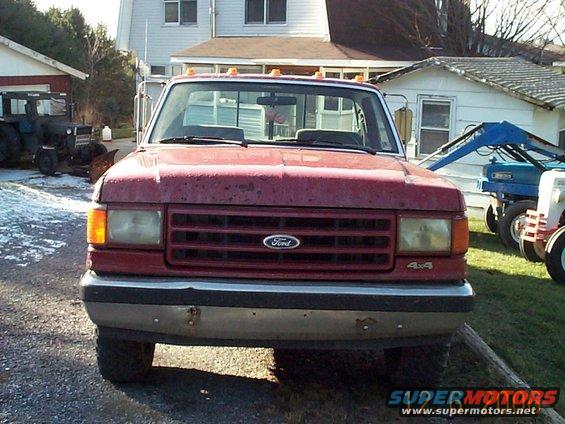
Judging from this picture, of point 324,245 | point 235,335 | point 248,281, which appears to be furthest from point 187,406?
point 324,245

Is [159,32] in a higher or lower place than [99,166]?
higher

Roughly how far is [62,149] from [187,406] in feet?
46.8

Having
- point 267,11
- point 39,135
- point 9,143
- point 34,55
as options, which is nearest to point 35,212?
point 9,143

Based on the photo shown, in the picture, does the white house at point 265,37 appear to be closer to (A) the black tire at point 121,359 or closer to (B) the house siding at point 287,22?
(B) the house siding at point 287,22

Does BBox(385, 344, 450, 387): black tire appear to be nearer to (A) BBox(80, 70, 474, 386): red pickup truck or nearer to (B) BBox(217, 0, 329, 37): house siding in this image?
(A) BBox(80, 70, 474, 386): red pickup truck

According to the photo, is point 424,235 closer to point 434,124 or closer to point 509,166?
point 509,166

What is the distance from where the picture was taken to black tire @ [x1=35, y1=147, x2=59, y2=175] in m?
16.6

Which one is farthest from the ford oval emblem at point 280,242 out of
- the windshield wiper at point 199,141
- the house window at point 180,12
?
the house window at point 180,12

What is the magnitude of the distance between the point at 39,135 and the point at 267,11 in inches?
352

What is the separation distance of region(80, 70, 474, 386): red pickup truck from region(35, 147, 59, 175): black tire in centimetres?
1327

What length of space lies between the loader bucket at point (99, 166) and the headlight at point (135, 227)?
12.6 m

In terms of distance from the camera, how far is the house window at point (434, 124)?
14391 millimetres

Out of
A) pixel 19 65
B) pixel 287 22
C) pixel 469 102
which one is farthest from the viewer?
pixel 287 22

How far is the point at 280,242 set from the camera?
3.79 metres
